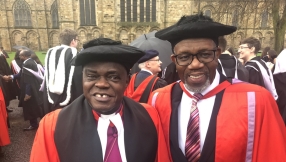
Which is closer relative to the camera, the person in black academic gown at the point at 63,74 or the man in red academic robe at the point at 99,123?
the man in red academic robe at the point at 99,123

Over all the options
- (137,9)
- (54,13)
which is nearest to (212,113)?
(137,9)

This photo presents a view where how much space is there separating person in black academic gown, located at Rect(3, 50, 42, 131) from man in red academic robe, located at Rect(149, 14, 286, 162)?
15.0ft

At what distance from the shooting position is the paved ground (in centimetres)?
435

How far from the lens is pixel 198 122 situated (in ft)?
5.66

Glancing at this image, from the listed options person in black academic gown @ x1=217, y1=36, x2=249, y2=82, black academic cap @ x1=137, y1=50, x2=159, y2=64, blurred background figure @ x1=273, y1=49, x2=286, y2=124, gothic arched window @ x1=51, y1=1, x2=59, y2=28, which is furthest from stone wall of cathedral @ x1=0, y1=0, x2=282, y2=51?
black academic cap @ x1=137, y1=50, x2=159, y2=64

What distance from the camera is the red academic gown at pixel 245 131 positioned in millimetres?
1632

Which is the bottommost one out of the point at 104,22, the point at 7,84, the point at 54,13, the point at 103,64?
the point at 7,84

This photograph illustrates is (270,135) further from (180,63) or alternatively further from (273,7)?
(273,7)

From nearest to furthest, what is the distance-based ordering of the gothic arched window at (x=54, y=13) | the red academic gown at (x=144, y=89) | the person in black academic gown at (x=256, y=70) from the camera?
the red academic gown at (x=144, y=89)
the person in black academic gown at (x=256, y=70)
the gothic arched window at (x=54, y=13)

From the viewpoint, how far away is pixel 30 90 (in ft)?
18.2

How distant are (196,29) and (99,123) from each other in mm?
958

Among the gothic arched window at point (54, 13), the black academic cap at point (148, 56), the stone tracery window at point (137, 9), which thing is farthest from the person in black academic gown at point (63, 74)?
the gothic arched window at point (54, 13)

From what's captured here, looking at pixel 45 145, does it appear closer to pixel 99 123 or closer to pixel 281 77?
pixel 99 123

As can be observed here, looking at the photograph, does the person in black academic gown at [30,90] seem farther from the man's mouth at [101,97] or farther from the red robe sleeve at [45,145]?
the man's mouth at [101,97]
